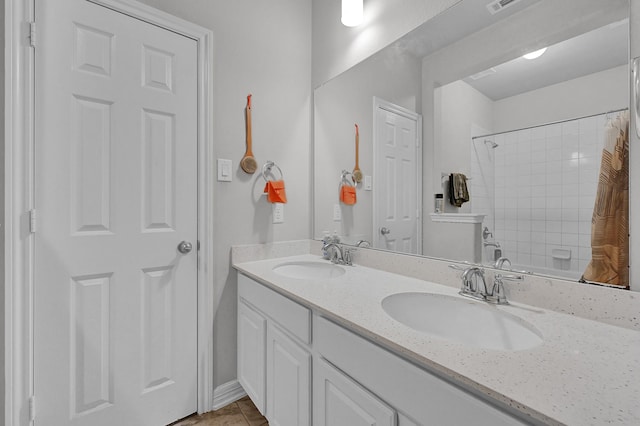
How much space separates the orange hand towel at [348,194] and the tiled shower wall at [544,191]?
2.40 feet

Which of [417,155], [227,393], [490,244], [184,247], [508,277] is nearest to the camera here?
[508,277]

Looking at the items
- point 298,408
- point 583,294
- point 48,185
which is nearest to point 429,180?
point 583,294

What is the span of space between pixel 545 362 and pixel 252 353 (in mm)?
1230

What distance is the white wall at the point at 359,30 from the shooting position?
134 cm

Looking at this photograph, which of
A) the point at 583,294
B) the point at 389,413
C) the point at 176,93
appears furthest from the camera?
the point at 176,93

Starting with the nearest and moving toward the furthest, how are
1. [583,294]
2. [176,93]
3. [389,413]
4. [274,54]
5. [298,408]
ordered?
[389,413]
[583,294]
[298,408]
[176,93]
[274,54]

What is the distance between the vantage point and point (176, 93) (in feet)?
4.76

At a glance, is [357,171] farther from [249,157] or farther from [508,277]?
[508,277]

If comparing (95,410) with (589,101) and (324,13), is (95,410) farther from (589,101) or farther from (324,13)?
(324,13)

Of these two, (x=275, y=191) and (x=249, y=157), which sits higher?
(x=249, y=157)

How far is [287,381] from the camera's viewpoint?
115 cm

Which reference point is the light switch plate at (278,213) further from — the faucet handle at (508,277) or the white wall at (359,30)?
the faucet handle at (508,277)

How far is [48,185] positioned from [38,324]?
0.56 meters

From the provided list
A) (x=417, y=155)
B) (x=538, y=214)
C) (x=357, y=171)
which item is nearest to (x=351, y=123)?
(x=357, y=171)
